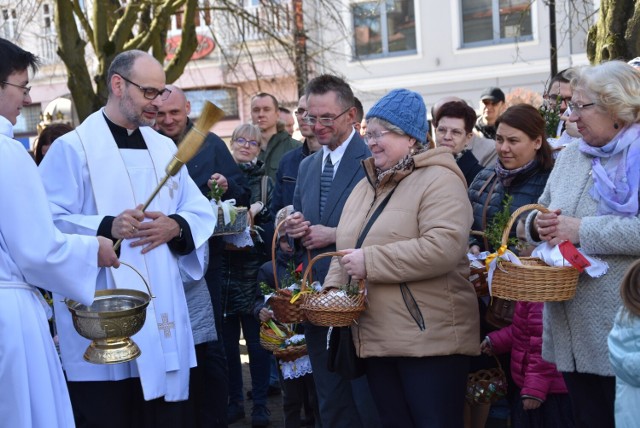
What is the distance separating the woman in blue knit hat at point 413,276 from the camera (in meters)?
4.71

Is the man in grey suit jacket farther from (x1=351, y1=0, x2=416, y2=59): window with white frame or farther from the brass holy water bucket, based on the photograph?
(x1=351, y1=0, x2=416, y2=59): window with white frame

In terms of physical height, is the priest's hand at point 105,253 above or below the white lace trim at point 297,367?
above

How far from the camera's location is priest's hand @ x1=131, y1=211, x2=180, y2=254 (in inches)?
203

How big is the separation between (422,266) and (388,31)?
2252 cm

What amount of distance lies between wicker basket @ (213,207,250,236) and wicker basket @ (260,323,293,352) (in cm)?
69

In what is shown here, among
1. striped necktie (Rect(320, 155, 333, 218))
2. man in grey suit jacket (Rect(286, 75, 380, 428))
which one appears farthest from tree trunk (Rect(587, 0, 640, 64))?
striped necktie (Rect(320, 155, 333, 218))

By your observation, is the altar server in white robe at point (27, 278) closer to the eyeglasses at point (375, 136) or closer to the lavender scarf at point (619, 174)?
the eyeglasses at point (375, 136)

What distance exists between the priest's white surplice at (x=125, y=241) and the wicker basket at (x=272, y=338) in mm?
1071

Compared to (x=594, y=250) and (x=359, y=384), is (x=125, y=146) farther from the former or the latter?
(x=594, y=250)

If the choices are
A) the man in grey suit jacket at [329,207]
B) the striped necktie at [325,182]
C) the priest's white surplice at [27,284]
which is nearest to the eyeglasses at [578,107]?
the man in grey suit jacket at [329,207]

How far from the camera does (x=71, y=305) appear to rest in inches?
182

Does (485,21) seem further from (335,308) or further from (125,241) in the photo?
(335,308)

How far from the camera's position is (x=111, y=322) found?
4.42 meters

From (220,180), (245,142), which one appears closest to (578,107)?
(220,180)
